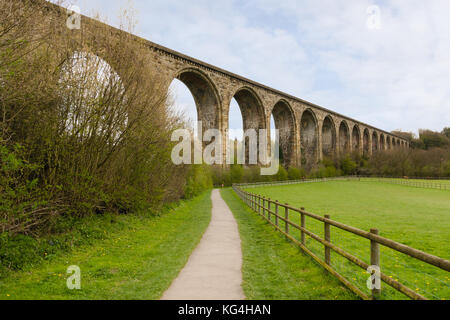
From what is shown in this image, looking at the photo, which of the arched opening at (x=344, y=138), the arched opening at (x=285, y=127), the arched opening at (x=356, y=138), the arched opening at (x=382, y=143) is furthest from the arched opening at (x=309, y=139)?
the arched opening at (x=382, y=143)

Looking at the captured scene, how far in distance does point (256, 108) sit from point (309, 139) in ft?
71.6

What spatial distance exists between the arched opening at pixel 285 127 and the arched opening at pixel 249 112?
28.7 ft

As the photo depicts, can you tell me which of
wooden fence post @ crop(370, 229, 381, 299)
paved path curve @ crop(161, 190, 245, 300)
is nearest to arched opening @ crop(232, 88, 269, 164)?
paved path curve @ crop(161, 190, 245, 300)

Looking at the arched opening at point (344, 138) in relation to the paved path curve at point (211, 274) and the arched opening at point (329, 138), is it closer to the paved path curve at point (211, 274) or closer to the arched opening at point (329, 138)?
the arched opening at point (329, 138)

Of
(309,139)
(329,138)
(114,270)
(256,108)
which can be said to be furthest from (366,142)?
(114,270)

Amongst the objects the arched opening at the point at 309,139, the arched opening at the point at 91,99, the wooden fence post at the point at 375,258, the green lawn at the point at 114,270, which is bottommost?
the green lawn at the point at 114,270

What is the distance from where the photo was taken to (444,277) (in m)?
5.05

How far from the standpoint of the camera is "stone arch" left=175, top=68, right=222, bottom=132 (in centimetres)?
3591

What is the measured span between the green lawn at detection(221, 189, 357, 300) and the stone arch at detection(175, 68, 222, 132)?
31.4 m

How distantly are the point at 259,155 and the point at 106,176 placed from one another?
41098mm

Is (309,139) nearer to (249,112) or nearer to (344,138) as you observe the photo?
(344,138)

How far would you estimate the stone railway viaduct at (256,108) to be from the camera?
31.6 metres

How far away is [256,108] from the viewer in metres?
46.5
